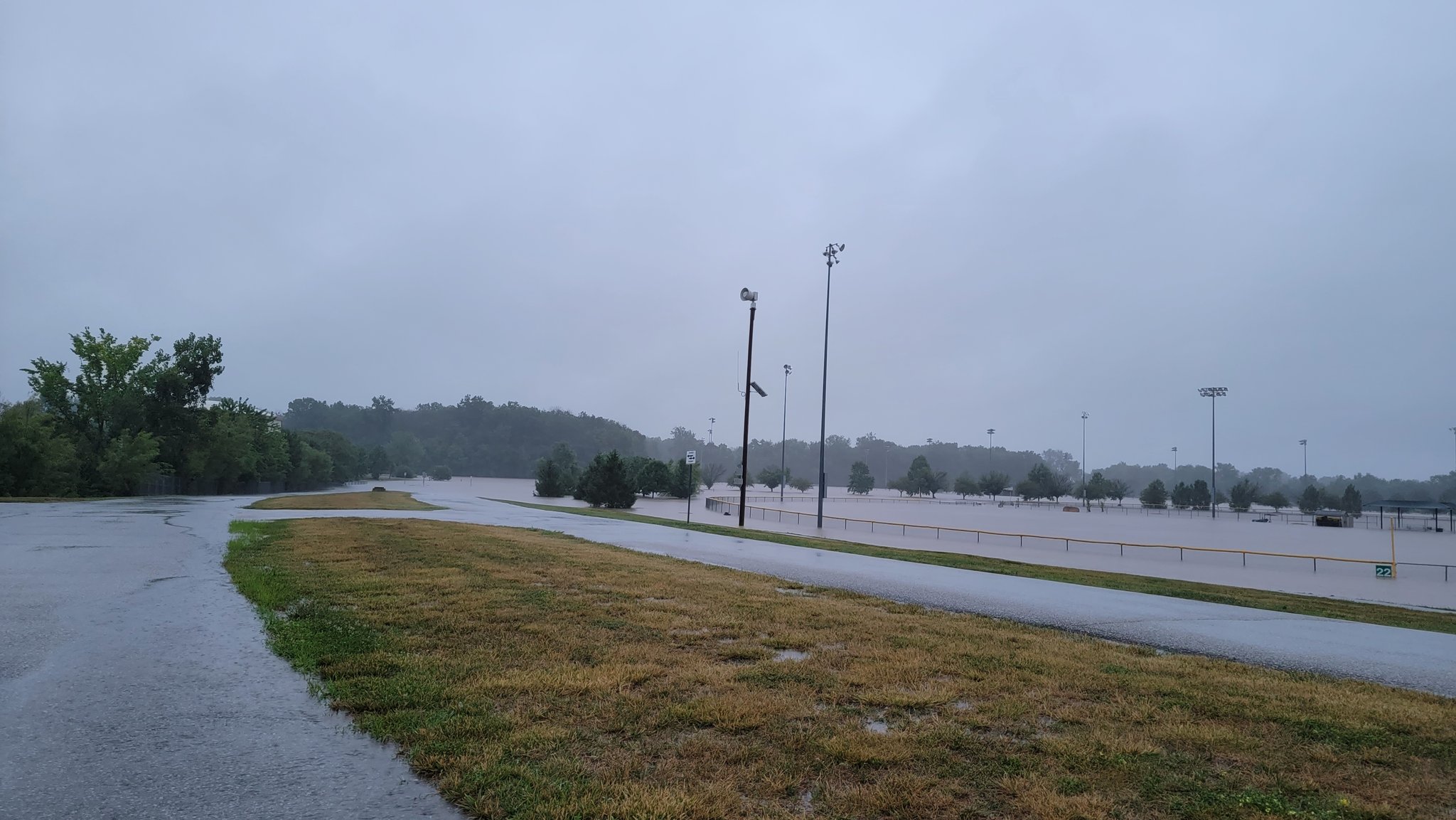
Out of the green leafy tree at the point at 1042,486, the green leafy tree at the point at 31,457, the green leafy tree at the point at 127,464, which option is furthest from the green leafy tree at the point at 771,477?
the green leafy tree at the point at 31,457

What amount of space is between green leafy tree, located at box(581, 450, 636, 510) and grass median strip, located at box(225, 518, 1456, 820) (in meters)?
50.0

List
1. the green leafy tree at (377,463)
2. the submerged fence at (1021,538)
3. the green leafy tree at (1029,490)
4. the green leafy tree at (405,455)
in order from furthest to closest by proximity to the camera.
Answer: the green leafy tree at (405,455) → the green leafy tree at (377,463) → the green leafy tree at (1029,490) → the submerged fence at (1021,538)

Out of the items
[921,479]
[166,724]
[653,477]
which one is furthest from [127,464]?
[921,479]

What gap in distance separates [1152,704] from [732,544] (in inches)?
604

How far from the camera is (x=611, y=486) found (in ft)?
193

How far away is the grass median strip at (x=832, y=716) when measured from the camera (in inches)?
145

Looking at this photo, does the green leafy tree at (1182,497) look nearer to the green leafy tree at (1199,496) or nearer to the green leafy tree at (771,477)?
the green leafy tree at (1199,496)

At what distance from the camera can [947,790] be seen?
3775mm

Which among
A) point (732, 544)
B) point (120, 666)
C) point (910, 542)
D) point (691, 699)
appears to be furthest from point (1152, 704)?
point (910, 542)

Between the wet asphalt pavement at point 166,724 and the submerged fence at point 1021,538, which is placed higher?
the wet asphalt pavement at point 166,724

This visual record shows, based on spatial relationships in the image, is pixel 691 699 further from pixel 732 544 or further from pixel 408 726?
pixel 732 544

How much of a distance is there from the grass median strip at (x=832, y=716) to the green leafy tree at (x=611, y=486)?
50.0m

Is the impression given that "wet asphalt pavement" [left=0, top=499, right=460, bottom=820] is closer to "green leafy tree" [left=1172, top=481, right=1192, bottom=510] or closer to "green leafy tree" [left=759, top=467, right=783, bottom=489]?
"green leafy tree" [left=1172, top=481, right=1192, bottom=510]

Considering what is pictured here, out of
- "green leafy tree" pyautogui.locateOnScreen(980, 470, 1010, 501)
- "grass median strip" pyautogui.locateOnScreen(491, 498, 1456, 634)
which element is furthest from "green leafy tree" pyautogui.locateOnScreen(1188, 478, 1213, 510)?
"grass median strip" pyautogui.locateOnScreen(491, 498, 1456, 634)
